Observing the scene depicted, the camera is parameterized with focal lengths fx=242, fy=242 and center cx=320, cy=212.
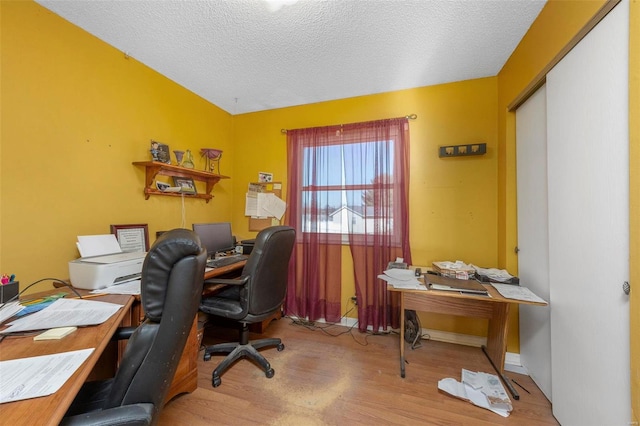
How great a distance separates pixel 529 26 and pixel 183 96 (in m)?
2.93

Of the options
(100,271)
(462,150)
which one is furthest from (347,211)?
(100,271)

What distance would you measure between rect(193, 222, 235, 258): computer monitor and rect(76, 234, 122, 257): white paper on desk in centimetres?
58

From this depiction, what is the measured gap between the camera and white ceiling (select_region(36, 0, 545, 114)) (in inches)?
59.2

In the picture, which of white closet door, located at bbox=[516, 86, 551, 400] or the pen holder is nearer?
the pen holder

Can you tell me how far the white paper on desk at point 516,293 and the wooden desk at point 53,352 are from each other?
201cm

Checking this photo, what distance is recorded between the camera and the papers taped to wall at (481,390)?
4.84 ft

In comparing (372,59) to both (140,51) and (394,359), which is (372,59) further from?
(394,359)

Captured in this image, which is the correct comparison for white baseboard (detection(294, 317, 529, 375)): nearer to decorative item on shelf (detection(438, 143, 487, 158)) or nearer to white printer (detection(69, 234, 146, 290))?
decorative item on shelf (detection(438, 143, 487, 158))

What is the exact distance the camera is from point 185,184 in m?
2.46

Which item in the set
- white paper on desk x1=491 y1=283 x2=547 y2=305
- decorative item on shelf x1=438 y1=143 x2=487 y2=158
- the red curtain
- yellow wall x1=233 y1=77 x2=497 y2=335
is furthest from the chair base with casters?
decorative item on shelf x1=438 y1=143 x2=487 y2=158

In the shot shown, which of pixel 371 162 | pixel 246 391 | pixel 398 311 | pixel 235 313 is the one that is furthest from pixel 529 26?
pixel 246 391

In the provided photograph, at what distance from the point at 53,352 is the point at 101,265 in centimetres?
79

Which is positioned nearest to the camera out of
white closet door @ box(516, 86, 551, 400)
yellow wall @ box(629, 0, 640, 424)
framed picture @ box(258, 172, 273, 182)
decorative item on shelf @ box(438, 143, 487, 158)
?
yellow wall @ box(629, 0, 640, 424)

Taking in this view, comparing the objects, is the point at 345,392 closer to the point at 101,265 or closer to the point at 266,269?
the point at 266,269
